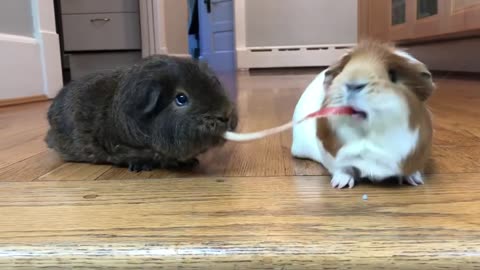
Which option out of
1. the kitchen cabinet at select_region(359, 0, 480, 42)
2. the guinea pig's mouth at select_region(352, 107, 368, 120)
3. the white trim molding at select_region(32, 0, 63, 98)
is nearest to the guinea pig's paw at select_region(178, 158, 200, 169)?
the guinea pig's mouth at select_region(352, 107, 368, 120)

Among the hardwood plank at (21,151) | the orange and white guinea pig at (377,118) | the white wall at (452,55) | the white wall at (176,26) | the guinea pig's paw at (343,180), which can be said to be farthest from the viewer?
the white wall at (176,26)

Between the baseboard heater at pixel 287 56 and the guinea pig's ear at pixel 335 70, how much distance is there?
4.77 m

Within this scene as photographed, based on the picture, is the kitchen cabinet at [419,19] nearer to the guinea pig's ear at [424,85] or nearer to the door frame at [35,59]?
the guinea pig's ear at [424,85]

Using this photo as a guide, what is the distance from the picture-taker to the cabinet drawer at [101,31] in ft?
13.2

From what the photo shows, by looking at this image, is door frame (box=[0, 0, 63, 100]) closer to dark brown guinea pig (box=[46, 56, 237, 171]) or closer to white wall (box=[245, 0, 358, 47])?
dark brown guinea pig (box=[46, 56, 237, 171])

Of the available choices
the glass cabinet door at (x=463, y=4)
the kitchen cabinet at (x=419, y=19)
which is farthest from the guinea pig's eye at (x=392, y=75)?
the glass cabinet door at (x=463, y=4)

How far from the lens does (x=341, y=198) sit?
67 cm

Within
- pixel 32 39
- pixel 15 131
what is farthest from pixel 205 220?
pixel 32 39

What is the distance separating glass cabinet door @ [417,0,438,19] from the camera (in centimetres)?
300

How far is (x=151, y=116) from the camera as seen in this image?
0.82m

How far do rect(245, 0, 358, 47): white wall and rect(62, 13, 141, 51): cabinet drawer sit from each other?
70.2 inches

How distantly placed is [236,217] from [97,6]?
376 cm

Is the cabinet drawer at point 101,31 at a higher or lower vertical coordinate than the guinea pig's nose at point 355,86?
higher

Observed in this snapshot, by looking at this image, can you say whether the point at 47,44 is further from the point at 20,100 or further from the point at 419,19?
the point at 419,19
